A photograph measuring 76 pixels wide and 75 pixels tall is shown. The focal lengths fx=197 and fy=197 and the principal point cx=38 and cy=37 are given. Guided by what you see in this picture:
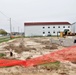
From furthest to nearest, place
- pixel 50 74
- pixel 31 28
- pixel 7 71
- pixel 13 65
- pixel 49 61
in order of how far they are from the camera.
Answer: pixel 31 28 → pixel 49 61 → pixel 13 65 → pixel 7 71 → pixel 50 74

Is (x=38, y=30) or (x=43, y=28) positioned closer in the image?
(x=38, y=30)

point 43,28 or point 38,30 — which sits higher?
point 43,28

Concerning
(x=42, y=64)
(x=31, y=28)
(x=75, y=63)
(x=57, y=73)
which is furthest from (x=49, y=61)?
(x=31, y=28)

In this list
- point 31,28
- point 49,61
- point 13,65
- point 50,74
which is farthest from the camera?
point 31,28

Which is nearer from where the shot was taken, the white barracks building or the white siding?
the white siding

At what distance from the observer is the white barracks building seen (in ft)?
274

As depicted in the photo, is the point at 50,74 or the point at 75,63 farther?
the point at 75,63

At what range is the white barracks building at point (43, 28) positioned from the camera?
83.4 m

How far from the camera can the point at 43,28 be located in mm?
85500

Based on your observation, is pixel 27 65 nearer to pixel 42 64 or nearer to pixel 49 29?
pixel 42 64

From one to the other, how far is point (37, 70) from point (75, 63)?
2.78 meters

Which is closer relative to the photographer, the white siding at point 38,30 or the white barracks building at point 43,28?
the white siding at point 38,30

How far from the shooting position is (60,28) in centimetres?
8762

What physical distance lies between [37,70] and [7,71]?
→ 1339mm
